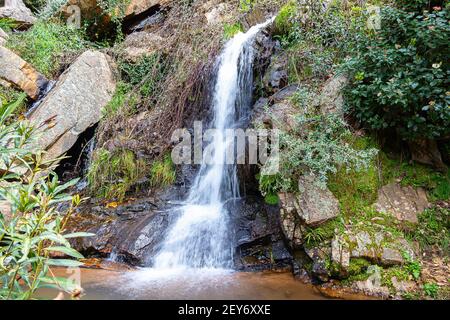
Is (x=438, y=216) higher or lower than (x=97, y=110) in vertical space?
lower

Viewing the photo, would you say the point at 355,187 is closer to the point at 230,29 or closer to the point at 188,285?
the point at 188,285

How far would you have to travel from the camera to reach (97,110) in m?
6.26

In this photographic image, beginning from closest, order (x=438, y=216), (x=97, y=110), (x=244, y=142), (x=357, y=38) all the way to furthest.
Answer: (x=438, y=216)
(x=357, y=38)
(x=244, y=142)
(x=97, y=110)

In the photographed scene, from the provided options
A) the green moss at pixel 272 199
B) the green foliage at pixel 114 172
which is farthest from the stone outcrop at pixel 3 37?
the green moss at pixel 272 199

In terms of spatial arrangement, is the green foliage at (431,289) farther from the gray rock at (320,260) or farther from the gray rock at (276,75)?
the gray rock at (276,75)

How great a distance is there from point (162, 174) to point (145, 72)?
2.66 metres

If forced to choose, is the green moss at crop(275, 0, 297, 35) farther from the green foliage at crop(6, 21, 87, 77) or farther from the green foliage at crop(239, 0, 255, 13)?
the green foliage at crop(6, 21, 87, 77)

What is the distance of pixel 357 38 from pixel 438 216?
88.1 inches

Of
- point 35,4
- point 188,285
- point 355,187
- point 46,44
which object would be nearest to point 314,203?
point 355,187

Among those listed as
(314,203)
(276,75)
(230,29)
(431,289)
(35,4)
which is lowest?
(431,289)

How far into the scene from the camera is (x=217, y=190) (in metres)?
4.77

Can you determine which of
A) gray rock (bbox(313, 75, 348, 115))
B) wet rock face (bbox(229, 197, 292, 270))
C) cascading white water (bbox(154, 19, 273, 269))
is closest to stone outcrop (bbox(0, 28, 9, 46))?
cascading white water (bbox(154, 19, 273, 269))
